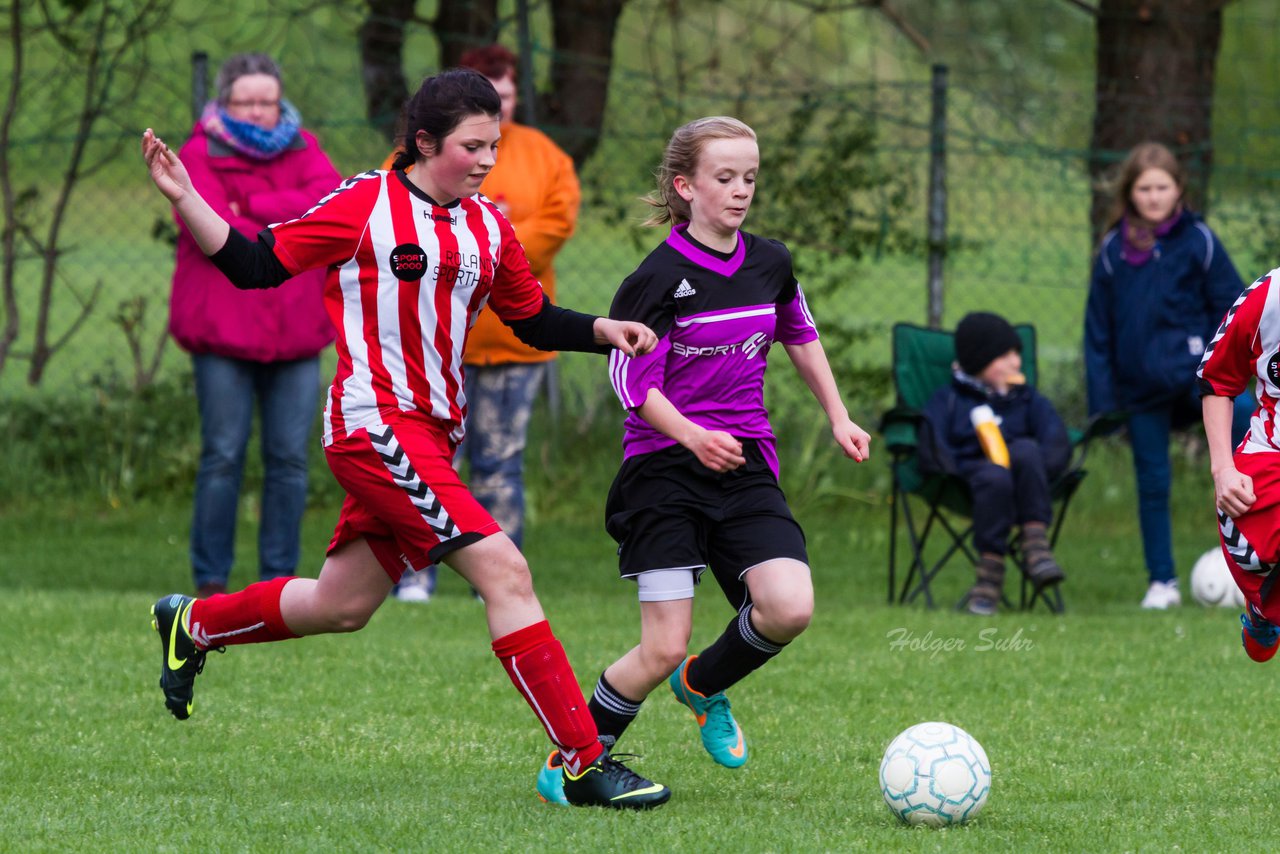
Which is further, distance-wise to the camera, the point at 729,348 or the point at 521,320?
the point at 521,320

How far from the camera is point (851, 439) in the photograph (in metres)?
4.22

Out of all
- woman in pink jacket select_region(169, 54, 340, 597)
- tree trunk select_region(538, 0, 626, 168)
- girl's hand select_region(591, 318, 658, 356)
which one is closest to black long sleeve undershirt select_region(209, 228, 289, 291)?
girl's hand select_region(591, 318, 658, 356)

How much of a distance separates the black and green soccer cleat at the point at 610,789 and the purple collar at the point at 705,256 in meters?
1.19

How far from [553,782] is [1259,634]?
172 cm

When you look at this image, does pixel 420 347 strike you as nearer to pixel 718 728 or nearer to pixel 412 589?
pixel 718 728

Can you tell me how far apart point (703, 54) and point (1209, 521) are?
12.5ft

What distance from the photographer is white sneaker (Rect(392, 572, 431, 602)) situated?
7.26m

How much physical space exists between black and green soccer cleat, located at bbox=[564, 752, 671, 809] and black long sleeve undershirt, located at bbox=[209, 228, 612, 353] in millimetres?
1006

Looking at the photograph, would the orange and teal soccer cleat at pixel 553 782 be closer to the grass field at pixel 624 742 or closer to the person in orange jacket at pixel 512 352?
the grass field at pixel 624 742

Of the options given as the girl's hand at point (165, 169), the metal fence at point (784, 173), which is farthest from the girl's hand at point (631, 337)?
the metal fence at point (784, 173)

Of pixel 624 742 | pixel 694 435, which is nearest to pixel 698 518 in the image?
pixel 694 435

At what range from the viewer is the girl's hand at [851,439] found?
417cm

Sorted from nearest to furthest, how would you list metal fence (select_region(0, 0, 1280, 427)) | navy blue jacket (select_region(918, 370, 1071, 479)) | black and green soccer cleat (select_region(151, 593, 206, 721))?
black and green soccer cleat (select_region(151, 593, 206, 721)) → navy blue jacket (select_region(918, 370, 1071, 479)) → metal fence (select_region(0, 0, 1280, 427))

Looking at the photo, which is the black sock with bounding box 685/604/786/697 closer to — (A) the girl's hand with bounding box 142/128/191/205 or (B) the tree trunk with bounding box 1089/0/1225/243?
(A) the girl's hand with bounding box 142/128/191/205
